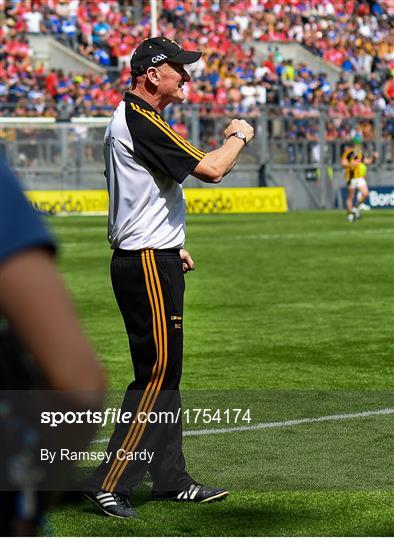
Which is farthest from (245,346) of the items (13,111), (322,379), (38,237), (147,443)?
(13,111)

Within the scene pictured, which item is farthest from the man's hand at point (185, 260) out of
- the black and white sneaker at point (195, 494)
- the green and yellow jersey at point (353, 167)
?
the green and yellow jersey at point (353, 167)

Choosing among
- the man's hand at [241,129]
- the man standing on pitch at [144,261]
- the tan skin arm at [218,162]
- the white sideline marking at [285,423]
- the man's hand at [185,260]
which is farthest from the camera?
the white sideline marking at [285,423]

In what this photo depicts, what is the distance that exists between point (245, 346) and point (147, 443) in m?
6.20

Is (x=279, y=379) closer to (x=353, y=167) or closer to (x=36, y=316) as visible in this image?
(x=36, y=316)

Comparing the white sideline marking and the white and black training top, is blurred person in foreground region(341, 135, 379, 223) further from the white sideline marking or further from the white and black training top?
the white and black training top

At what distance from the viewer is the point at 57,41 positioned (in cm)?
4100

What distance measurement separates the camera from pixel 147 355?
19.4 ft

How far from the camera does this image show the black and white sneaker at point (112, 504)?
5.97 metres

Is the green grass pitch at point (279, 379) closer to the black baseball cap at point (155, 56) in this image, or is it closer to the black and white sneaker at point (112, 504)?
the black and white sneaker at point (112, 504)

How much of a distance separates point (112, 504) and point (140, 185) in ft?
4.62

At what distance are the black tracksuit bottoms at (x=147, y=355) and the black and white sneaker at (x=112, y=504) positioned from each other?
0.03 m

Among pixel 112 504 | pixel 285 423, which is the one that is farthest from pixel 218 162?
pixel 285 423

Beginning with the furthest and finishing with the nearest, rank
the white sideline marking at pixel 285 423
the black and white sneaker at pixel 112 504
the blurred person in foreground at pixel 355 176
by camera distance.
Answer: the blurred person in foreground at pixel 355 176 < the white sideline marking at pixel 285 423 < the black and white sneaker at pixel 112 504

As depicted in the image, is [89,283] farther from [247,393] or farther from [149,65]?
[149,65]
